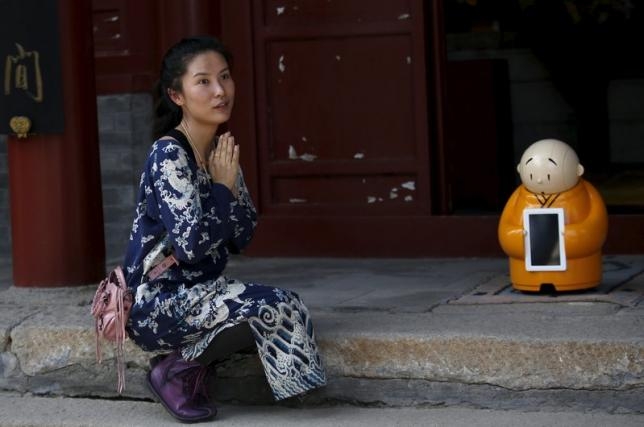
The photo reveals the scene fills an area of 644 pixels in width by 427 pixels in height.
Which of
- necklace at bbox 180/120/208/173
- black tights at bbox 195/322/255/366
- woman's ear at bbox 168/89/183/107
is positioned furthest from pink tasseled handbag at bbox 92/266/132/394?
woman's ear at bbox 168/89/183/107

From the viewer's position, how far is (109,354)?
4910 mm

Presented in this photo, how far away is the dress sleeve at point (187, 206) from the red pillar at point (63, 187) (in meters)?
1.19

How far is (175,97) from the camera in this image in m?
4.59

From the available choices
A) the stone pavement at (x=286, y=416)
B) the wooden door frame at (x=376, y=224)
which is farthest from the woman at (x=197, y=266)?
the wooden door frame at (x=376, y=224)

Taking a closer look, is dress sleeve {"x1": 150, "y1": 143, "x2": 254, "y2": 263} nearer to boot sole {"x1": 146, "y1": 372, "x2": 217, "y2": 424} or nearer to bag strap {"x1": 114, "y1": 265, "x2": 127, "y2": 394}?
bag strap {"x1": 114, "y1": 265, "x2": 127, "y2": 394}

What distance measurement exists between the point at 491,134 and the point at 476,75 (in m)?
0.38

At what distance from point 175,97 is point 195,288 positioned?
66 centimetres

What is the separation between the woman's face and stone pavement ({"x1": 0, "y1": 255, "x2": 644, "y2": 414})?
846mm

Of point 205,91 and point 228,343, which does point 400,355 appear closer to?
point 228,343

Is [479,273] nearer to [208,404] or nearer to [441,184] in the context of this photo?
[441,184]

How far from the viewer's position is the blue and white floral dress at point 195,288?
14.3 ft

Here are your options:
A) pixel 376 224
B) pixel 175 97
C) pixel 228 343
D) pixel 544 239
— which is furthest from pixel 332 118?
pixel 228 343

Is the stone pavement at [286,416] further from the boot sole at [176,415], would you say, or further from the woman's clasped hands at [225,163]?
the woman's clasped hands at [225,163]

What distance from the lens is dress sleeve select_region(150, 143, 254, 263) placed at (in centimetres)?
433
